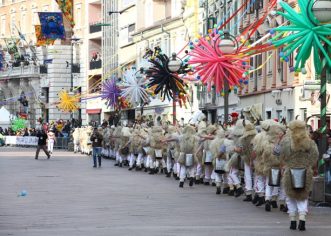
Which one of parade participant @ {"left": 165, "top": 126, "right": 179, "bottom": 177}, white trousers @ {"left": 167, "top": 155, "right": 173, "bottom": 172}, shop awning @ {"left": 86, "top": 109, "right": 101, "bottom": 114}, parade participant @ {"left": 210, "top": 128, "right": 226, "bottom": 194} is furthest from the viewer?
shop awning @ {"left": 86, "top": 109, "right": 101, "bottom": 114}

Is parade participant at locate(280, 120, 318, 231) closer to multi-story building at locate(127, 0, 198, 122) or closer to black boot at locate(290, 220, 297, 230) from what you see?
black boot at locate(290, 220, 297, 230)

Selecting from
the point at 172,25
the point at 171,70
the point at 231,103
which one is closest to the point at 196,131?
the point at 171,70

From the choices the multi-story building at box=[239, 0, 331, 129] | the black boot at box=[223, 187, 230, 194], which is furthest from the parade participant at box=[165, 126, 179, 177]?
the black boot at box=[223, 187, 230, 194]

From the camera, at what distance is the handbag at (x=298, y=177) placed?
18469 millimetres

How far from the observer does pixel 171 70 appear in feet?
134

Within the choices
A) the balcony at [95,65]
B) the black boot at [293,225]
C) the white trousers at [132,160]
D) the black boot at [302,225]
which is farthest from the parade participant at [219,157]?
the balcony at [95,65]

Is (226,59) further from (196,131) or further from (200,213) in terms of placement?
(200,213)

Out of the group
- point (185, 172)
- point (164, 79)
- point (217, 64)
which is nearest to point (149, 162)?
point (164, 79)

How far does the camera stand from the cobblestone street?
1805cm

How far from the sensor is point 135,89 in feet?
179

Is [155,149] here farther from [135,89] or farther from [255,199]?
[135,89]

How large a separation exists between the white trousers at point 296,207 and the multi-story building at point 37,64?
7288 cm

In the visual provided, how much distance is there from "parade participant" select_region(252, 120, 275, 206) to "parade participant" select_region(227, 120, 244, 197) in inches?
74.2

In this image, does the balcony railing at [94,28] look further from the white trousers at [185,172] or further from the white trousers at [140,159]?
the white trousers at [185,172]
